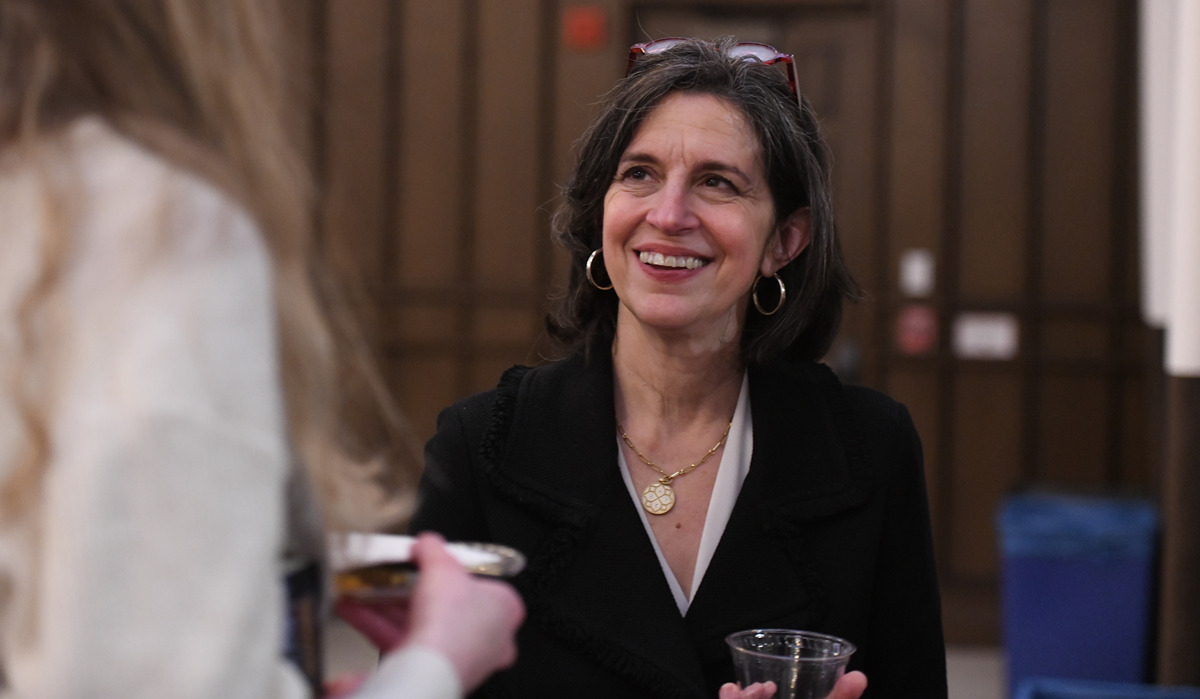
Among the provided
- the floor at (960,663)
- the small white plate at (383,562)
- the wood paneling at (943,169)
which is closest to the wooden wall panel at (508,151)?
the wood paneling at (943,169)

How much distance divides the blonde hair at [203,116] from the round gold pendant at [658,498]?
3.06 feet

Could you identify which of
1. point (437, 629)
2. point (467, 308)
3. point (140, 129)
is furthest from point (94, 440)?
point (467, 308)

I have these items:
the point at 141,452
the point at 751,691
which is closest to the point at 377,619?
the point at 141,452

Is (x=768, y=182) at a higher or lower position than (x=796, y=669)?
higher

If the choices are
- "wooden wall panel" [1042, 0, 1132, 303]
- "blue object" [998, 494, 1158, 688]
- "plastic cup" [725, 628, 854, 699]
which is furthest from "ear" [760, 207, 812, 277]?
"wooden wall panel" [1042, 0, 1132, 303]

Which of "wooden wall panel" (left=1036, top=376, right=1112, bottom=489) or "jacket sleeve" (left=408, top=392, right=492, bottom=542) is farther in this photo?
"wooden wall panel" (left=1036, top=376, right=1112, bottom=489)

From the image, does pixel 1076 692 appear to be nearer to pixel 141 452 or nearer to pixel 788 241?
pixel 788 241

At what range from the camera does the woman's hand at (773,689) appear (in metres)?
1.37

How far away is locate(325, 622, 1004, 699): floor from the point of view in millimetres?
4617

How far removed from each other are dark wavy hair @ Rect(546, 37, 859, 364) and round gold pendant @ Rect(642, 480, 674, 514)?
0.86 ft

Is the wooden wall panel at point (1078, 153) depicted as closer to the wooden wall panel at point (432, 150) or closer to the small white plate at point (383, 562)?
the wooden wall panel at point (432, 150)

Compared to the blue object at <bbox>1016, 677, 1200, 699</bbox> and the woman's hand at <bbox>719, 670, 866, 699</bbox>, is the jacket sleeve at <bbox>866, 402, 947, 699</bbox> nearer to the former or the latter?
the woman's hand at <bbox>719, 670, 866, 699</bbox>

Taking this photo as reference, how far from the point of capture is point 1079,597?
159 inches

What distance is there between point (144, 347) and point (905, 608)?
52.3 inches
